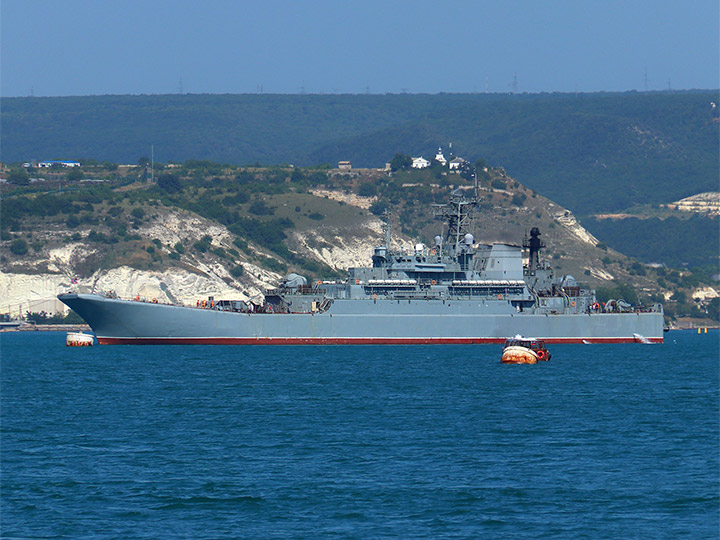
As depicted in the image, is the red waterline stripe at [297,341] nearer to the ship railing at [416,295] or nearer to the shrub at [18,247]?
the ship railing at [416,295]

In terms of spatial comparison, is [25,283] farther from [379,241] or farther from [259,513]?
[259,513]

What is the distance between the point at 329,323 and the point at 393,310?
15.0ft

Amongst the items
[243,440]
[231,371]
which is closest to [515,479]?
[243,440]

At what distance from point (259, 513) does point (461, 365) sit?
126 ft

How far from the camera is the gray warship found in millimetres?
79688

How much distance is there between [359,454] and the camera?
35.2m

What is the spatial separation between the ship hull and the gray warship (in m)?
0.07

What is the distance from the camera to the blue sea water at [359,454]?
90.0 ft

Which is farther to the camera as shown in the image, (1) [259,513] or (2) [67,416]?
(2) [67,416]

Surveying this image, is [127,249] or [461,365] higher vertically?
[127,249]

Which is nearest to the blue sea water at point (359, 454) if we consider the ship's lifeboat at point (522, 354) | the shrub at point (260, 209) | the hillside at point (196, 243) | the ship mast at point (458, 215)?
the ship's lifeboat at point (522, 354)

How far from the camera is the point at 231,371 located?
6238 cm

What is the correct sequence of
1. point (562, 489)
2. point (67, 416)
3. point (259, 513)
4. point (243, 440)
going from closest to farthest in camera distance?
point (259, 513) < point (562, 489) < point (243, 440) < point (67, 416)

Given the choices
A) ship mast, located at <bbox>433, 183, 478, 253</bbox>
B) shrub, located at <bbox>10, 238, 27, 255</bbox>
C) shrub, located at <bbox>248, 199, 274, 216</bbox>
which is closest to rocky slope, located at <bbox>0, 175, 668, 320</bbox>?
shrub, located at <bbox>10, 238, 27, 255</bbox>
